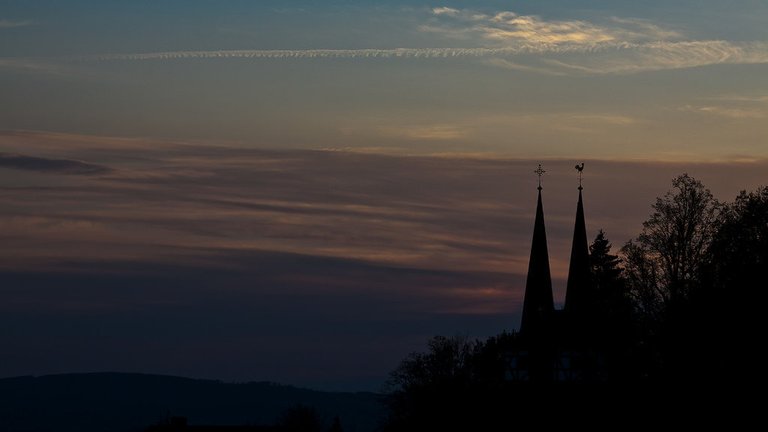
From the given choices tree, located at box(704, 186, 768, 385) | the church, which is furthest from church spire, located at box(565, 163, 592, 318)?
tree, located at box(704, 186, 768, 385)

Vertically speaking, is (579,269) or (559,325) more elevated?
(579,269)

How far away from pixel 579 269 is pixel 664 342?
20192mm

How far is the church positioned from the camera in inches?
3366

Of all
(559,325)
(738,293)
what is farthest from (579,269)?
(738,293)

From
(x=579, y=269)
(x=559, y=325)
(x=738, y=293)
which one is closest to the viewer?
(x=738, y=293)

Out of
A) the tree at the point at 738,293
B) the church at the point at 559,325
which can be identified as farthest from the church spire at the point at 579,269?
the tree at the point at 738,293

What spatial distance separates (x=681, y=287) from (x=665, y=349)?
5275mm

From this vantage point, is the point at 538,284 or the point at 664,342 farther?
the point at 538,284

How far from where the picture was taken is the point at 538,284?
8681 cm

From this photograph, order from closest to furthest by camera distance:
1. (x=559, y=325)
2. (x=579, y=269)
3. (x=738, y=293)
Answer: (x=738, y=293) → (x=579, y=269) → (x=559, y=325)

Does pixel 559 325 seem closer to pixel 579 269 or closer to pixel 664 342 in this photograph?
pixel 579 269

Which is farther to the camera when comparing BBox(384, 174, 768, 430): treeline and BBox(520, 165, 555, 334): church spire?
BBox(520, 165, 555, 334): church spire

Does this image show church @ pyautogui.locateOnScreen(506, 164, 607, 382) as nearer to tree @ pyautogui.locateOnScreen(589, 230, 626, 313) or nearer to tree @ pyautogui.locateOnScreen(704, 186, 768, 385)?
tree @ pyautogui.locateOnScreen(589, 230, 626, 313)

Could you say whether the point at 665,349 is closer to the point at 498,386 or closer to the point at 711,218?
the point at 711,218
